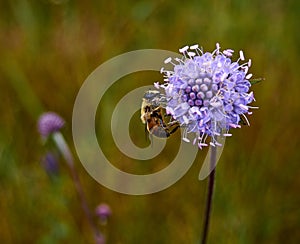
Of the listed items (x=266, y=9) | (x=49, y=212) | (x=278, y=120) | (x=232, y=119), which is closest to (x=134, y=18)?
(x=266, y=9)

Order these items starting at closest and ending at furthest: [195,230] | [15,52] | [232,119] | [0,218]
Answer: [232,119]
[195,230]
[0,218]
[15,52]

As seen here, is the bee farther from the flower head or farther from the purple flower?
the purple flower

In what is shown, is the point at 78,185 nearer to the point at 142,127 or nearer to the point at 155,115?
the point at 142,127

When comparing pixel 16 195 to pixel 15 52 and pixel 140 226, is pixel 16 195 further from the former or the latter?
pixel 15 52

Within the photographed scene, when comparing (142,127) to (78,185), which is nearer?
(78,185)

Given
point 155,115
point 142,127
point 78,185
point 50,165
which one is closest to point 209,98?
point 155,115

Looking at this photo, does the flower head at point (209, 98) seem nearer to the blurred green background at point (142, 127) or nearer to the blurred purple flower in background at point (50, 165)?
the blurred green background at point (142, 127)

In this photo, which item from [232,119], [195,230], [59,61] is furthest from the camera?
[59,61]
